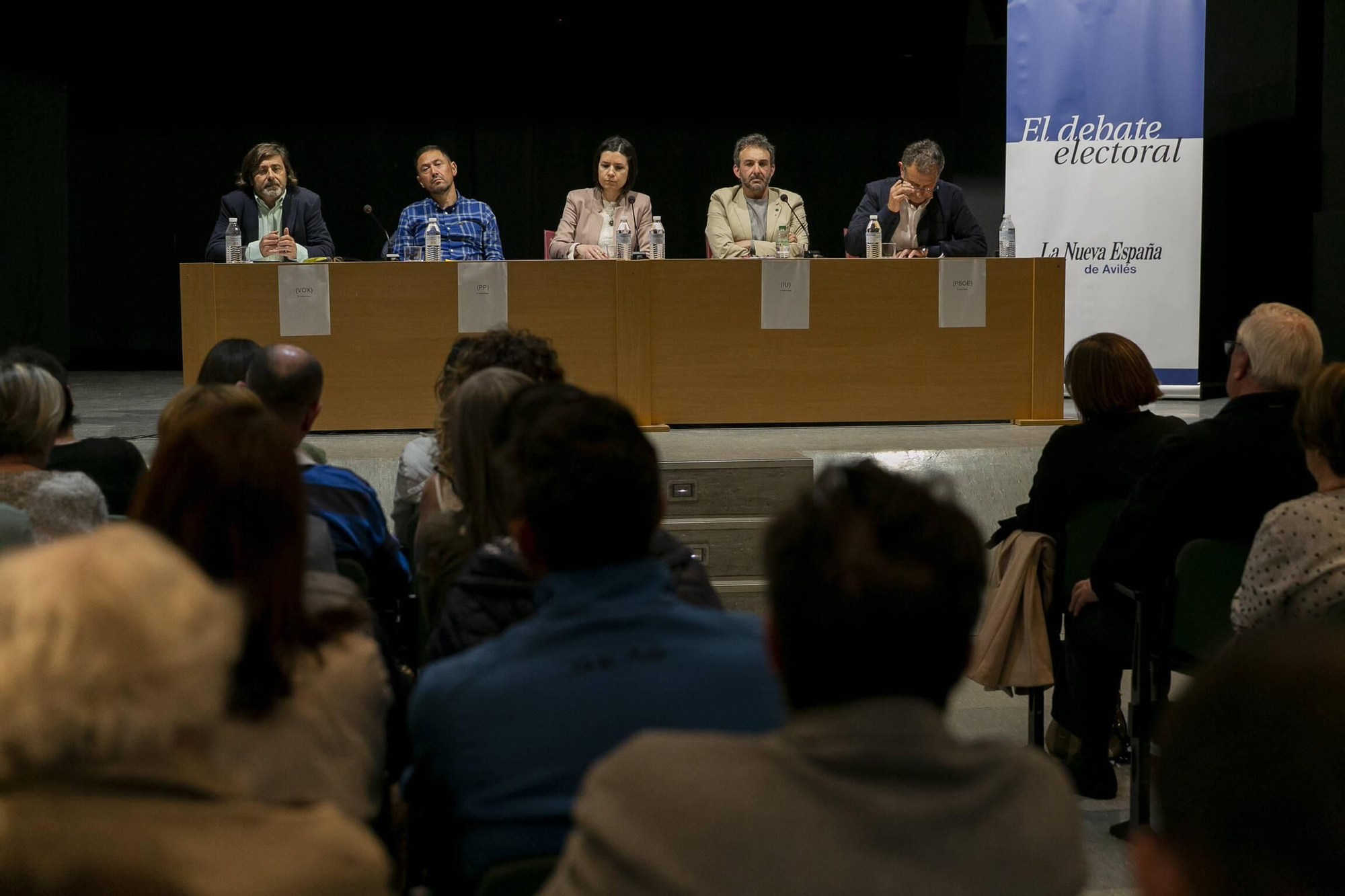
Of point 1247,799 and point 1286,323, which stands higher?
point 1286,323

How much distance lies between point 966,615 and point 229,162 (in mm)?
8673

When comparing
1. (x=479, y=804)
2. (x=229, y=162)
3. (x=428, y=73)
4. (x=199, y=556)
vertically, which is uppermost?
(x=428, y=73)

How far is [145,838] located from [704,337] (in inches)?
173

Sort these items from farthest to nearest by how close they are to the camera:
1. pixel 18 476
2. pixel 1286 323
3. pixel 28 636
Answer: pixel 1286 323 → pixel 18 476 → pixel 28 636

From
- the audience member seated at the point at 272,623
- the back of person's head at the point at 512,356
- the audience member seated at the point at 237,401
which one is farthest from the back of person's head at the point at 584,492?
the back of person's head at the point at 512,356

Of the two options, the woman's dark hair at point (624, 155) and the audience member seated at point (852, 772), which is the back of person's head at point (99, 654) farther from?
the woman's dark hair at point (624, 155)

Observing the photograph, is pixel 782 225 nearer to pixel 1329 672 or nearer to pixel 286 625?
pixel 286 625

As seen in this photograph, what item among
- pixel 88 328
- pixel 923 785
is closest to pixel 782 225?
pixel 923 785

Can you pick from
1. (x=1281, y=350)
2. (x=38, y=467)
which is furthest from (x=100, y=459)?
(x=1281, y=350)

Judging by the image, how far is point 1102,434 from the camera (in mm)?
3123

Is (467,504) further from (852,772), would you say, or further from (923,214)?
(923,214)

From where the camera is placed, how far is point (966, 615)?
1011 millimetres

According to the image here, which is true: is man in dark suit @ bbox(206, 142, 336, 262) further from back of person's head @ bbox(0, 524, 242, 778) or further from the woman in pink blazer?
back of person's head @ bbox(0, 524, 242, 778)

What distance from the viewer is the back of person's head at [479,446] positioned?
2123 mm
